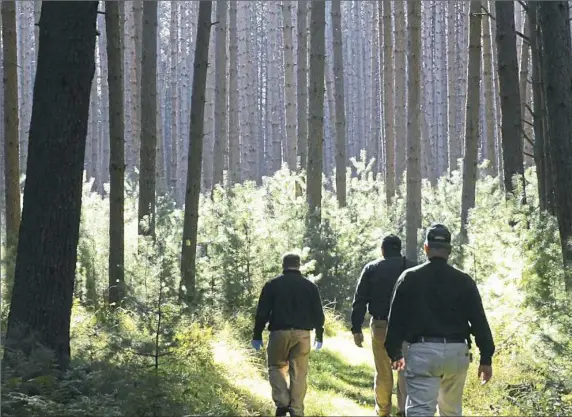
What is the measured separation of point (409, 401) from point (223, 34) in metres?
18.4

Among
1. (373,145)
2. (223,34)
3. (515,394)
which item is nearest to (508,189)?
(515,394)

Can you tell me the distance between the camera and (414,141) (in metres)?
17.2

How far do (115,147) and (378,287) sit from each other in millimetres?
5452

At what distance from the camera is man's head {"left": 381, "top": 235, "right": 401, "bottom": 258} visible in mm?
9047

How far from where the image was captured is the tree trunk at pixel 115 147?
41.0 ft

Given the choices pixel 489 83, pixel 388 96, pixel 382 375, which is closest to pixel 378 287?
pixel 382 375

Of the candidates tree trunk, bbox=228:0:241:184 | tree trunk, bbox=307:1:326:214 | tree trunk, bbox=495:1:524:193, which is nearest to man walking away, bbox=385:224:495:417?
tree trunk, bbox=495:1:524:193

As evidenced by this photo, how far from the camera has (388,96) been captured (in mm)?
24031

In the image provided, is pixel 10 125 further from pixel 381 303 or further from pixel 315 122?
pixel 381 303

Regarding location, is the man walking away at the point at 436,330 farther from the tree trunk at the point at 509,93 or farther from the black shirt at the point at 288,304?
the tree trunk at the point at 509,93

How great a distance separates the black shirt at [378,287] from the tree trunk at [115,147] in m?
4.84

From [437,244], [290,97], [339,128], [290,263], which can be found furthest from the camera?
[290,97]

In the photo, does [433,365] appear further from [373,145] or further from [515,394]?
[373,145]

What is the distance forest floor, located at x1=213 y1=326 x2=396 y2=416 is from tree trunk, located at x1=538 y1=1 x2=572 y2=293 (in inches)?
139
